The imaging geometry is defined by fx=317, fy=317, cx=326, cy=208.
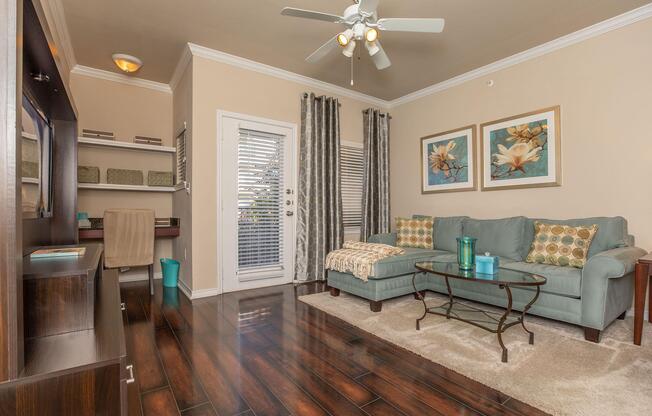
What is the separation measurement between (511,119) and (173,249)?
4680 mm

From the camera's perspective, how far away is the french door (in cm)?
375

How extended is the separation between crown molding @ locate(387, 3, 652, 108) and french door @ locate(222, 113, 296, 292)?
7.33 ft

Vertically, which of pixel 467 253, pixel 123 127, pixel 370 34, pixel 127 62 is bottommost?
pixel 467 253

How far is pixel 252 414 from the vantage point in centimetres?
155

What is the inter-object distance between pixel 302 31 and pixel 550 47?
8.78 ft

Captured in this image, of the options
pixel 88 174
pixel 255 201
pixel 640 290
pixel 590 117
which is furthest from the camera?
pixel 255 201

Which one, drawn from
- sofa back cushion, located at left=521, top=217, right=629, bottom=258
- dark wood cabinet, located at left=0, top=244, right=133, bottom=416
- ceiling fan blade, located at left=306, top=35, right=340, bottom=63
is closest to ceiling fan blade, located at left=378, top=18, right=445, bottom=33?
ceiling fan blade, located at left=306, top=35, right=340, bottom=63

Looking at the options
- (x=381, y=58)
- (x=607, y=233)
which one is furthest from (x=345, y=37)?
(x=607, y=233)

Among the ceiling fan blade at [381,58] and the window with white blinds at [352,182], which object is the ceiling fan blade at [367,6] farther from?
the window with white blinds at [352,182]

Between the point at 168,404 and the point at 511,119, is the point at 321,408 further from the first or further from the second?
the point at 511,119

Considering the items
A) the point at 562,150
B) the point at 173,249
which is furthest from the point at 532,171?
the point at 173,249

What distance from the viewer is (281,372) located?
6.33 feet

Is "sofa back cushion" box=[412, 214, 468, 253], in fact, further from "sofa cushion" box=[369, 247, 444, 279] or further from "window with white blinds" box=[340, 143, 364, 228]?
"window with white blinds" box=[340, 143, 364, 228]

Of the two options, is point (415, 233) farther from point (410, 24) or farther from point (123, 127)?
point (123, 127)
